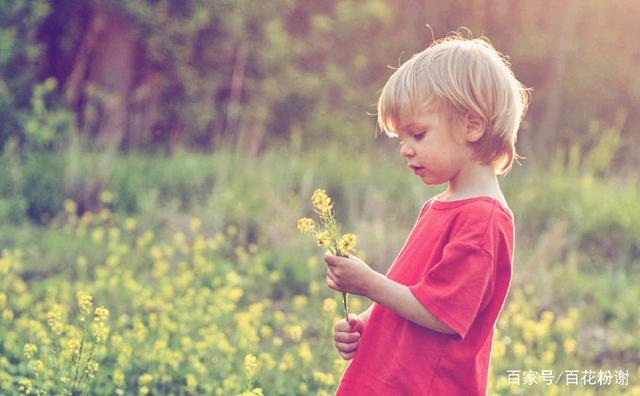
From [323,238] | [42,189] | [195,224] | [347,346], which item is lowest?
[42,189]

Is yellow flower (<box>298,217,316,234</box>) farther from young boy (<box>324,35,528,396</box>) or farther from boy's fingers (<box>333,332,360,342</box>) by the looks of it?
boy's fingers (<box>333,332,360,342</box>)

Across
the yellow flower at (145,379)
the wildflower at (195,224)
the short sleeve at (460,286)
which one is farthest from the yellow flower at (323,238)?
the wildflower at (195,224)

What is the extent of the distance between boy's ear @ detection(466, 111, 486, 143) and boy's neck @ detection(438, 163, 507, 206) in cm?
Answer: 9

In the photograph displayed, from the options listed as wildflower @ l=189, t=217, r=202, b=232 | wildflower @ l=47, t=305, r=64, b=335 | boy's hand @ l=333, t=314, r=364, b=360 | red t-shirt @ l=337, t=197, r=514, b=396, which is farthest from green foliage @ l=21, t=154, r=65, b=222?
red t-shirt @ l=337, t=197, r=514, b=396

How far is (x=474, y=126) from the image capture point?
2.31 meters

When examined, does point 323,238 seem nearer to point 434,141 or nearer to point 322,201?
point 322,201

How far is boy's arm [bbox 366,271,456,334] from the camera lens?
2.19 meters

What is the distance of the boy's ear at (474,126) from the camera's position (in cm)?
230

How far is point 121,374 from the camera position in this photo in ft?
11.2

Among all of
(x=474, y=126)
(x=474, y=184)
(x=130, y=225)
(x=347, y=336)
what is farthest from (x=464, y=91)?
(x=130, y=225)

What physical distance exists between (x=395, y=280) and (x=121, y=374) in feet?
4.85

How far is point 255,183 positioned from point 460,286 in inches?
227

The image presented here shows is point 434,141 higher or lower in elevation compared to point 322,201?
higher

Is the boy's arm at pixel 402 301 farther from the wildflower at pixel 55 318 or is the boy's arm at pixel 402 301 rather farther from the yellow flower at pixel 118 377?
the yellow flower at pixel 118 377
